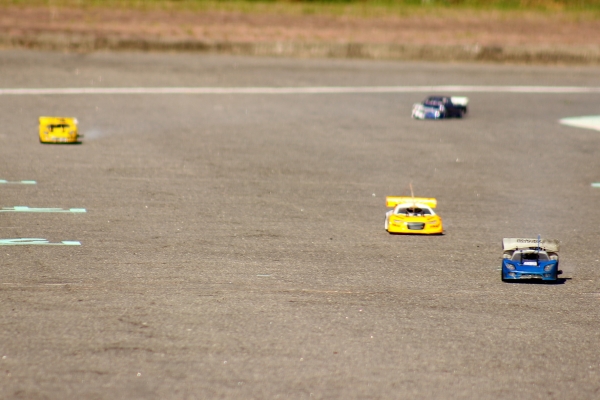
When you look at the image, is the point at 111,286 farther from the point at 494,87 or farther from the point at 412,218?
the point at 494,87

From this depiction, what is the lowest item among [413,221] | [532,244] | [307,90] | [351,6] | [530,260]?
[413,221]

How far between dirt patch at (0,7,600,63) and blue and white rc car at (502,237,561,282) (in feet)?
94.5

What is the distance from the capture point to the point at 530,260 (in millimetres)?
15594

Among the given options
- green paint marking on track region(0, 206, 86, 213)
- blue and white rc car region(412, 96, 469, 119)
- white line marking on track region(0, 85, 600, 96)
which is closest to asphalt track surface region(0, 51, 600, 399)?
green paint marking on track region(0, 206, 86, 213)

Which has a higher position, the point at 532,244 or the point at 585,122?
the point at 532,244

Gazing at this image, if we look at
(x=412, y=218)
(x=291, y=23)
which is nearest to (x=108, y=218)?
(x=412, y=218)

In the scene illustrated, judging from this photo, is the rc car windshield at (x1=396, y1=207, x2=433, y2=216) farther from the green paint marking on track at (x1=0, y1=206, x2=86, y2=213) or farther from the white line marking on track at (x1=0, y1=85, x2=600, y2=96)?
the white line marking on track at (x1=0, y1=85, x2=600, y2=96)

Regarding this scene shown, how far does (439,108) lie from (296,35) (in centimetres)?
1360

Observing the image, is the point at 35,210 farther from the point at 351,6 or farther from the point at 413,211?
the point at 351,6

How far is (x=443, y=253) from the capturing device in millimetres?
17453

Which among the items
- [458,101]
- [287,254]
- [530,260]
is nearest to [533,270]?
[530,260]

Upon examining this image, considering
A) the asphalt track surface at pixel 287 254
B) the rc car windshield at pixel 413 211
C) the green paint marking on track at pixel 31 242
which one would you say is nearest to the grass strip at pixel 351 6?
the asphalt track surface at pixel 287 254

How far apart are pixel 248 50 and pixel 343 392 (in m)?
33.6

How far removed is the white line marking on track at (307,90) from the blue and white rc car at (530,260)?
21.9 m
